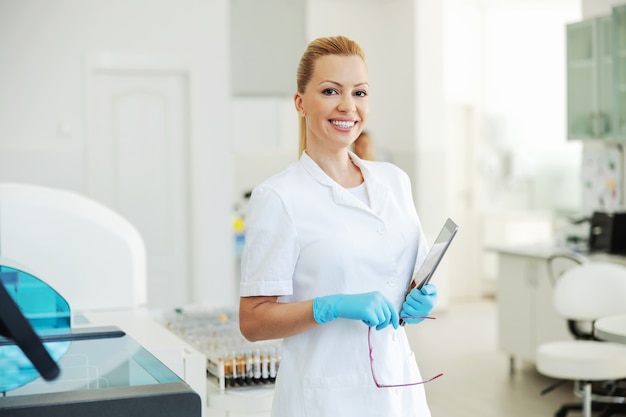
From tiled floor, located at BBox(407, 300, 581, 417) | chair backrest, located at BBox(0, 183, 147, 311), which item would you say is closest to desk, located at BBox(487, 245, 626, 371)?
tiled floor, located at BBox(407, 300, 581, 417)

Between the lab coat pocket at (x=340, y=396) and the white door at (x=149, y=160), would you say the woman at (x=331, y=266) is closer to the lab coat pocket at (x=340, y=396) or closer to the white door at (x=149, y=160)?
the lab coat pocket at (x=340, y=396)

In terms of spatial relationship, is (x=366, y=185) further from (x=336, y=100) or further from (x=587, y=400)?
(x=587, y=400)

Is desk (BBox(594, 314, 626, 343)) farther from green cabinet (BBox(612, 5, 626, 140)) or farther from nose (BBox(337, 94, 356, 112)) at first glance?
green cabinet (BBox(612, 5, 626, 140))

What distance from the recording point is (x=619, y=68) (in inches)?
211

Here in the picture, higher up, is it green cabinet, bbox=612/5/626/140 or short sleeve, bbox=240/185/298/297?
green cabinet, bbox=612/5/626/140

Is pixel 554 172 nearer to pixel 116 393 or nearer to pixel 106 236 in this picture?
pixel 106 236

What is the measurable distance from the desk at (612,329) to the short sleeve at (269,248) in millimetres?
1832

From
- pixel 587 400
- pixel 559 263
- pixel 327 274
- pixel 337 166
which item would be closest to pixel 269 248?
pixel 327 274

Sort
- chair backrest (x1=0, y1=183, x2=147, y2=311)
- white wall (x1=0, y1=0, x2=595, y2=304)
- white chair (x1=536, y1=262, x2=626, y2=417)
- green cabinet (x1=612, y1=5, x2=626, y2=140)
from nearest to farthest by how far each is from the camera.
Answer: chair backrest (x1=0, y1=183, x2=147, y2=311), white chair (x1=536, y1=262, x2=626, y2=417), green cabinet (x1=612, y1=5, x2=626, y2=140), white wall (x1=0, y1=0, x2=595, y2=304)

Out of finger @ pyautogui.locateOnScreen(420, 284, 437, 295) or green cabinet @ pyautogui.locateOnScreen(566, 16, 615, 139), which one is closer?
finger @ pyautogui.locateOnScreen(420, 284, 437, 295)

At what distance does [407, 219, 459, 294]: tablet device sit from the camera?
5.52 feet

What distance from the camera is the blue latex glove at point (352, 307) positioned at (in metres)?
1.63

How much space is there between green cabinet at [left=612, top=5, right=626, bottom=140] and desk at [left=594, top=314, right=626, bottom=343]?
2.19 meters

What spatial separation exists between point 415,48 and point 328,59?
624 cm
